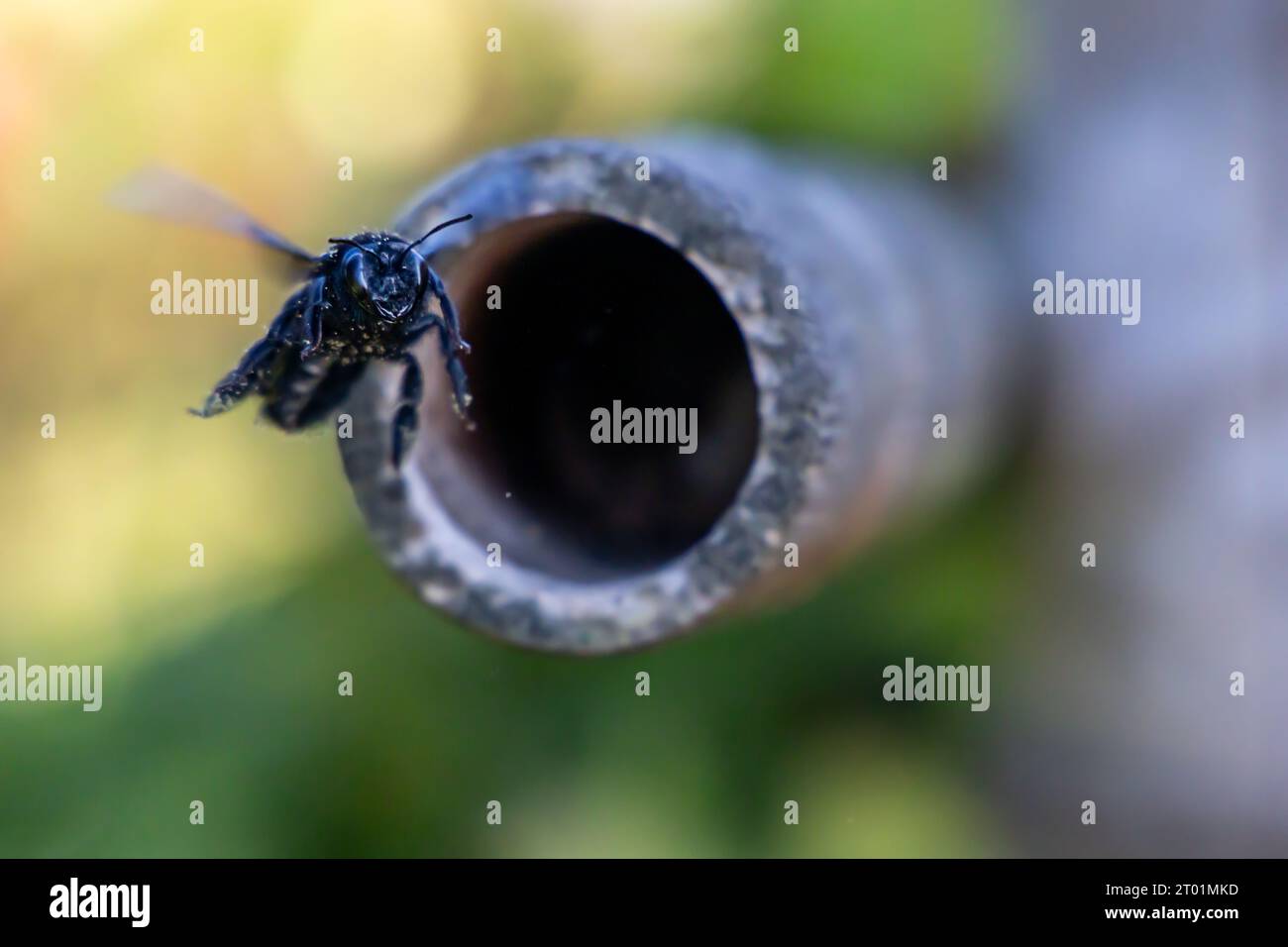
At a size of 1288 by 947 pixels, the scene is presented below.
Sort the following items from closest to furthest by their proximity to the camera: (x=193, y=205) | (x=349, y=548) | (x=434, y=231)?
(x=434, y=231), (x=193, y=205), (x=349, y=548)

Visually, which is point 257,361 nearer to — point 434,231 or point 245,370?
point 245,370

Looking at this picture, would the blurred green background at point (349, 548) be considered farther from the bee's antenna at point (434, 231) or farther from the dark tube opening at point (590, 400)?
the bee's antenna at point (434, 231)

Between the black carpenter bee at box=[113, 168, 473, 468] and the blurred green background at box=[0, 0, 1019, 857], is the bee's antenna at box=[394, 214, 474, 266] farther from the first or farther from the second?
the blurred green background at box=[0, 0, 1019, 857]

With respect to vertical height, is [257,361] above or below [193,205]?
below

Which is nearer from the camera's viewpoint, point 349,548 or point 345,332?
point 345,332

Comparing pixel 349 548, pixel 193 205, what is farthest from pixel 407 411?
pixel 349 548

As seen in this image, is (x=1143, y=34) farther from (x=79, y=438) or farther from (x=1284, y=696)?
(x=79, y=438)

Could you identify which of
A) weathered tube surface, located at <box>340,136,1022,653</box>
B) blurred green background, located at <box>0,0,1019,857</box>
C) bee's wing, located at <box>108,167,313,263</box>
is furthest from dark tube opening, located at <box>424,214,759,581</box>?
blurred green background, located at <box>0,0,1019,857</box>
